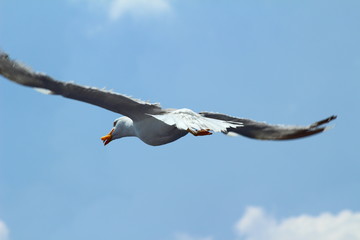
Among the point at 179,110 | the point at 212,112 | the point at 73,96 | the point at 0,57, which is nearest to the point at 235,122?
the point at 212,112

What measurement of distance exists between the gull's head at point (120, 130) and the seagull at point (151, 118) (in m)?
0.03

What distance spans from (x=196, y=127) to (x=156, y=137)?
218 centimetres

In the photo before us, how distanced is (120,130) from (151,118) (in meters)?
1.78

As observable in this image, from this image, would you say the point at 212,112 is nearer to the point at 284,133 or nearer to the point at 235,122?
the point at 235,122

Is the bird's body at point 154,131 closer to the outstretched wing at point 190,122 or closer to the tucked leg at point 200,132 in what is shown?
the outstretched wing at point 190,122

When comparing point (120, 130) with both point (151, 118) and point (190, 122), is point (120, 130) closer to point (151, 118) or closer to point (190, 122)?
point (151, 118)

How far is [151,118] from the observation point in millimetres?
15336

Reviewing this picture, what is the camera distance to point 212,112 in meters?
16.1

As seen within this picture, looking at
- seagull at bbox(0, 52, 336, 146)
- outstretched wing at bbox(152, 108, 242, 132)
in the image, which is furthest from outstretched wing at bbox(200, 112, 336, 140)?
outstretched wing at bbox(152, 108, 242, 132)

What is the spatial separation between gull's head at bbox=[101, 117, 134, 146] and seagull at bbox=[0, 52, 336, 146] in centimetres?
3

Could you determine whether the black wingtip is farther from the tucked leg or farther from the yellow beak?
the yellow beak

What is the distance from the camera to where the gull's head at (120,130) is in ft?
53.9

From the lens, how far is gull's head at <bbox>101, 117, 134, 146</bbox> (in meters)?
16.4

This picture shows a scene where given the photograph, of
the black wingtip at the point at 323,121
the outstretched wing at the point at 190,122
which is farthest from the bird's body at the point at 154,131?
the black wingtip at the point at 323,121
